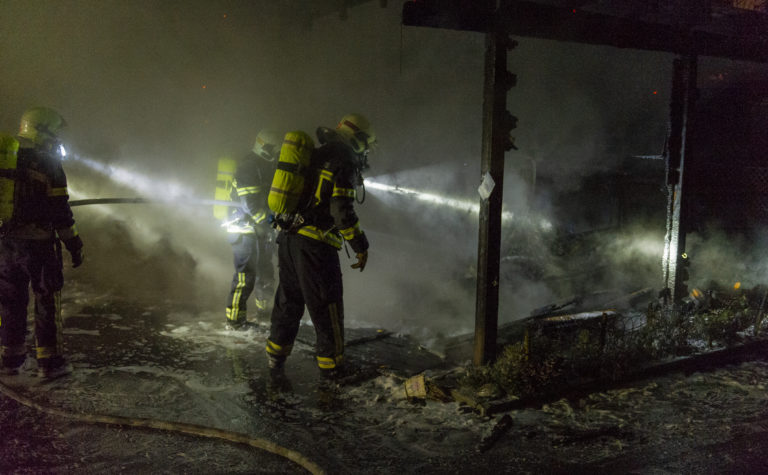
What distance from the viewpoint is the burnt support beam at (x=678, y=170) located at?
6.48 meters

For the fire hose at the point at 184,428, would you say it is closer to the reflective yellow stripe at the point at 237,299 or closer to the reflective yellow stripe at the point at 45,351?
the reflective yellow stripe at the point at 45,351

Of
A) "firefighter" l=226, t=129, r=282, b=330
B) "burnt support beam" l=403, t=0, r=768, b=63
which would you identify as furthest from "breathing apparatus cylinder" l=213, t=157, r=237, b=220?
"burnt support beam" l=403, t=0, r=768, b=63

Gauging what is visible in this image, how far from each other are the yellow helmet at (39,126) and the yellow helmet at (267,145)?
2.03 m

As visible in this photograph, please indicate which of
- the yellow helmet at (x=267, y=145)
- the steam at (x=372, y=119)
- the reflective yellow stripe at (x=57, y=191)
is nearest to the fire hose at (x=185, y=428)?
the reflective yellow stripe at (x=57, y=191)

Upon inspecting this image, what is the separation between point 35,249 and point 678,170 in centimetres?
751

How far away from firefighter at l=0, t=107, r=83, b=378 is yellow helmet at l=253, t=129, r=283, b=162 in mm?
2022

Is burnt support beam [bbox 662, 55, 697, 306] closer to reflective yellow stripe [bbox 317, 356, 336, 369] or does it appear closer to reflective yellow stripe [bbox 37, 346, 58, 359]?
reflective yellow stripe [bbox 317, 356, 336, 369]

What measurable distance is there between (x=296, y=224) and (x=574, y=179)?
679 centimetres

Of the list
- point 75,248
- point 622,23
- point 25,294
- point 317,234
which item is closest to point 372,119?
point 622,23

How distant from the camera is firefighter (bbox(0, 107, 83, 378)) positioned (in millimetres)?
4500

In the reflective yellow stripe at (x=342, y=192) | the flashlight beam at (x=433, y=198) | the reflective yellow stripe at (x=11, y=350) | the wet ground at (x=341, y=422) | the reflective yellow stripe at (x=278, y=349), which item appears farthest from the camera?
the flashlight beam at (x=433, y=198)

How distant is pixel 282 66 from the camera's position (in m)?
9.90

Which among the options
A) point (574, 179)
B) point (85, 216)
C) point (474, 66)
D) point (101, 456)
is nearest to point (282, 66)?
point (474, 66)

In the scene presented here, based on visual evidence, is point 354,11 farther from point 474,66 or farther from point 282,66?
point 474,66
